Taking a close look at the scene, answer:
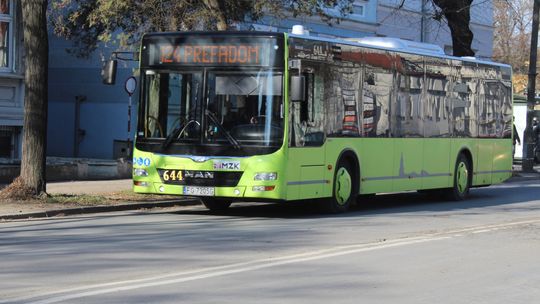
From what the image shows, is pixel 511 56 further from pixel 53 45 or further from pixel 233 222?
pixel 233 222

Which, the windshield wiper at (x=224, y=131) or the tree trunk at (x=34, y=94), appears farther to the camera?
the tree trunk at (x=34, y=94)

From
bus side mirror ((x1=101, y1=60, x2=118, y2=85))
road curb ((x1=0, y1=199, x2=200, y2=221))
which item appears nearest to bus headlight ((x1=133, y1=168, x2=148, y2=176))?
road curb ((x1=0, y1=199, x2=200, y2=221))

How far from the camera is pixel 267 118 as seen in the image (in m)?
14.8

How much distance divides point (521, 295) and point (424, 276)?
122cm

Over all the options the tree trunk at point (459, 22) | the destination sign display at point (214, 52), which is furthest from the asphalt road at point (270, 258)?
the tree trunk at point (459, 22)

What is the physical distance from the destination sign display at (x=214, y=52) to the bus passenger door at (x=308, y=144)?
29.4 inches

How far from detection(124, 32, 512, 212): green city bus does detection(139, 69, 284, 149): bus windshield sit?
17mm

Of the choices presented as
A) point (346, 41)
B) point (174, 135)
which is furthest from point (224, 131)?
point (346, 41)

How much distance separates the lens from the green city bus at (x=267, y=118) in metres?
14.9

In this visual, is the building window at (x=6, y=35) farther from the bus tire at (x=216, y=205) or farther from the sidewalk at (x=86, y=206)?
the bus tire at (x=216, y=205)

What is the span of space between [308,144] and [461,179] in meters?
6.74

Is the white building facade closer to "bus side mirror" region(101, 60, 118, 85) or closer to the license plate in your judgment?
"bus side mirror" region(101, 60, 118, 85)

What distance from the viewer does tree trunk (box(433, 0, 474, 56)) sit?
2920 cm

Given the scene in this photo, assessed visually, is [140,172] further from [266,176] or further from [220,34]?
[220,34]
